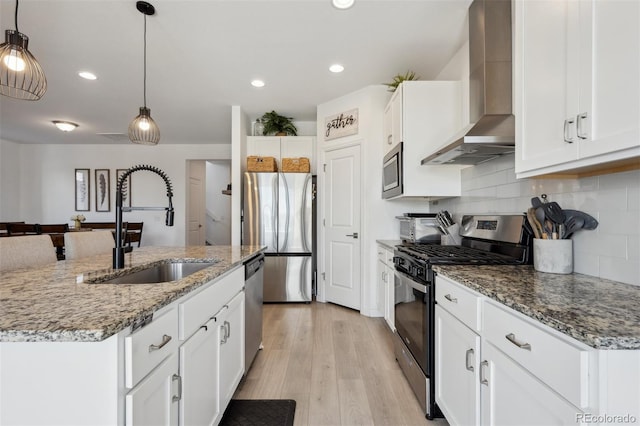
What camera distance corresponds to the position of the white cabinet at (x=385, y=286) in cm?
269

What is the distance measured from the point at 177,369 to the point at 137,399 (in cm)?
27

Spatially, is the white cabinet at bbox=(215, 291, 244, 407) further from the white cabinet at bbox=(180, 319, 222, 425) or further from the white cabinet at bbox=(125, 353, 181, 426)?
the white cabinet at bbox=(125, 353, 181, 426)

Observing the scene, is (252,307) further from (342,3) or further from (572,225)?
(342,3)

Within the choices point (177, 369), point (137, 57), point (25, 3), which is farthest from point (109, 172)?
point (177, 369)

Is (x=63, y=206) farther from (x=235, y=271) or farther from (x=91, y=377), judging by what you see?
(x=91, y=377)

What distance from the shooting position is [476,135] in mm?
1754

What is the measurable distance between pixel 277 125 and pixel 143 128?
6.70 feet

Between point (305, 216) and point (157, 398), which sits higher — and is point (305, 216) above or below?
above

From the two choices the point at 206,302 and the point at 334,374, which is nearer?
the point at 206,302

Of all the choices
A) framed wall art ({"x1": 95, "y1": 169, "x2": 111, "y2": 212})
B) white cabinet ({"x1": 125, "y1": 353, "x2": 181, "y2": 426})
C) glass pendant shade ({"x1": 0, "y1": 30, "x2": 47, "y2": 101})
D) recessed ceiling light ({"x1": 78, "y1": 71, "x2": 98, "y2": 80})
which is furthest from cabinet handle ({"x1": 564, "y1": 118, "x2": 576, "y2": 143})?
framed wall art ({"x1": 95, "y1": 169, "x2": 111, "y2": 212})

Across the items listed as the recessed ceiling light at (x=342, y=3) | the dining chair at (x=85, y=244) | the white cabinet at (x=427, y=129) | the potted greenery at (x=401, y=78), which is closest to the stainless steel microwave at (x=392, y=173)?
the white cabinet at (x=427, y=129)

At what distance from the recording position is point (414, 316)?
184 centimetres

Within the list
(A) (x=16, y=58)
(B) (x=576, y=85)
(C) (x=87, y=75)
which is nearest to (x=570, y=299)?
(B) (x=576, y=85)

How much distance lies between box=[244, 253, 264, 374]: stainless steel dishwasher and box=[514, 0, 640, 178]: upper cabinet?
172cm
